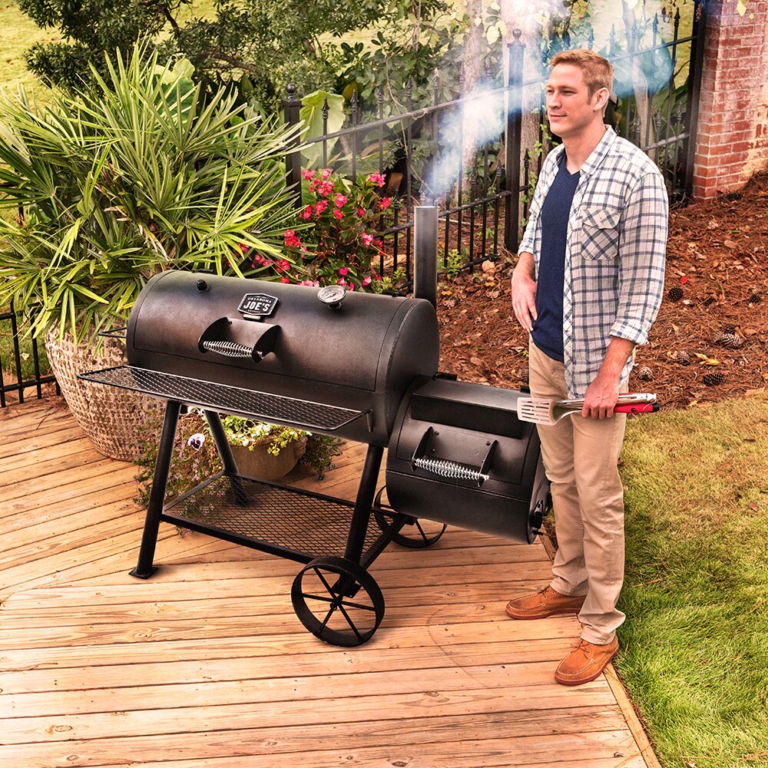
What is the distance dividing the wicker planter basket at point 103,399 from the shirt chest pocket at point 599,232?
7.92 feet

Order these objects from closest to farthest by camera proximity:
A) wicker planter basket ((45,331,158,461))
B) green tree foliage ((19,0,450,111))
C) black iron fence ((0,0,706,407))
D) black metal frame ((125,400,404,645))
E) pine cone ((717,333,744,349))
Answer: black metal frame ((125,400,404,645)), wicker planter basket ((45,331,158,461)), pine cone ((717,333,744,349)), black iron fence ((0,0,706,407)), green tree foliage ((19,0,450,111))

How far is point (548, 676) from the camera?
3.30 m

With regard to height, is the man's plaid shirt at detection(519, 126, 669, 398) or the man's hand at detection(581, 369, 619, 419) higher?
the man's plaid shirt at detection(519, 126, 669, 398)

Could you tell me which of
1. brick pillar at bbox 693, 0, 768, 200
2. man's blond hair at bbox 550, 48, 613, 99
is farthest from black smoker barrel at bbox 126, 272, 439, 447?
brick pillar at bbox 693, 0, 768, 200

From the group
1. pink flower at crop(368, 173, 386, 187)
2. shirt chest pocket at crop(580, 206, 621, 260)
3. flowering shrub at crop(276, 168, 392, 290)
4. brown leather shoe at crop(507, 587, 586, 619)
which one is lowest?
brown leather shoe at crop(507, 587, 586, 619)

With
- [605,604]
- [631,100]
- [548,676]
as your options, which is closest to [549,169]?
[605,604]

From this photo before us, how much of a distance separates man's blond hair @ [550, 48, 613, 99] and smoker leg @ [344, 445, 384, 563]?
1.39 m

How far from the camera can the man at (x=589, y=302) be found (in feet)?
9.32

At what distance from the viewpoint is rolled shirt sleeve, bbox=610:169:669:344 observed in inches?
110

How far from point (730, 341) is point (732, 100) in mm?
2971

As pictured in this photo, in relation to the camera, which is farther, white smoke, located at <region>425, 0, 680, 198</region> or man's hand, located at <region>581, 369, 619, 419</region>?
white smoke, located at <region>425, 0, 680, 198</region>

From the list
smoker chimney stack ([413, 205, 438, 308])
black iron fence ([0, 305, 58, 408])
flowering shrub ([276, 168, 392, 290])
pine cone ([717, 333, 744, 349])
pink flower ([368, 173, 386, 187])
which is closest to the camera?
smoker chimney stack ([413, 205, 438, 308])

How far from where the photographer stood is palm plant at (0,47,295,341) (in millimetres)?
4328

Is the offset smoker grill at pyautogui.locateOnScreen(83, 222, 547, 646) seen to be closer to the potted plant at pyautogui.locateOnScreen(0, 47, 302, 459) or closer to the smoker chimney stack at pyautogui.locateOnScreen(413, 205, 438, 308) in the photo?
the smoker chimney stack at pyautogui.locateOnScreen(413, 205, 438, 308)
